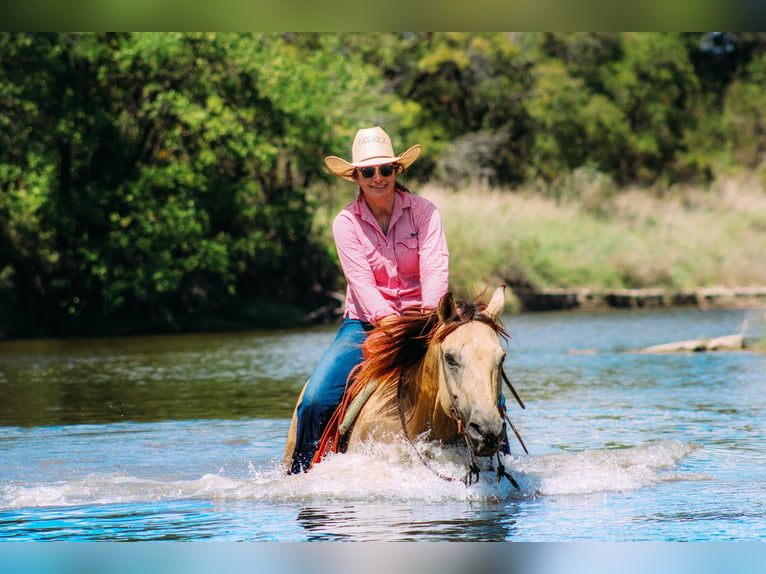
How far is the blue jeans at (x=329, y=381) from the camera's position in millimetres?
6840

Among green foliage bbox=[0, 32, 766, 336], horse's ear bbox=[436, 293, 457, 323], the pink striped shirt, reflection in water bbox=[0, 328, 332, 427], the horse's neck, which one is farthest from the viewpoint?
green foliage bbox=[0, 32, 766, 336]

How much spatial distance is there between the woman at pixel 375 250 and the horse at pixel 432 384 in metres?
0.13

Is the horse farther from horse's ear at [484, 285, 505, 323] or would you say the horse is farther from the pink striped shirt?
the pink striped shirt

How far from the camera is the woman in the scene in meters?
6.71

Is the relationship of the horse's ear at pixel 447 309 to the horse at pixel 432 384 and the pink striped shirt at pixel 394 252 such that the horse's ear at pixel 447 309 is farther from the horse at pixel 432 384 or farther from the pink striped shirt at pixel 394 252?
the pink striped shirt at pixel 394 252

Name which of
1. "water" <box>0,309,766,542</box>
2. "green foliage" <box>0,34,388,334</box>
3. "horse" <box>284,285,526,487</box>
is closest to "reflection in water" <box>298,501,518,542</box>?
"water" <box>0,309,766,542</box>

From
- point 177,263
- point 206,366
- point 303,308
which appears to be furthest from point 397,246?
point 303,308

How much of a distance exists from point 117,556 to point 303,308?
21853 mm

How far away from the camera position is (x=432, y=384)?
6.12 meters

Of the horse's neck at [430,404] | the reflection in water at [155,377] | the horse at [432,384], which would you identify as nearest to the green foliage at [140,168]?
the reflection in water at [155,377]

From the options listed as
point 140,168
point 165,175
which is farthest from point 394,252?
point 140,168

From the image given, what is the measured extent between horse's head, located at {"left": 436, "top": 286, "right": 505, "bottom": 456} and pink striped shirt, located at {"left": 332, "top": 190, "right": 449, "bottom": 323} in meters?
0.68

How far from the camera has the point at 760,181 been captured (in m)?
42.3
